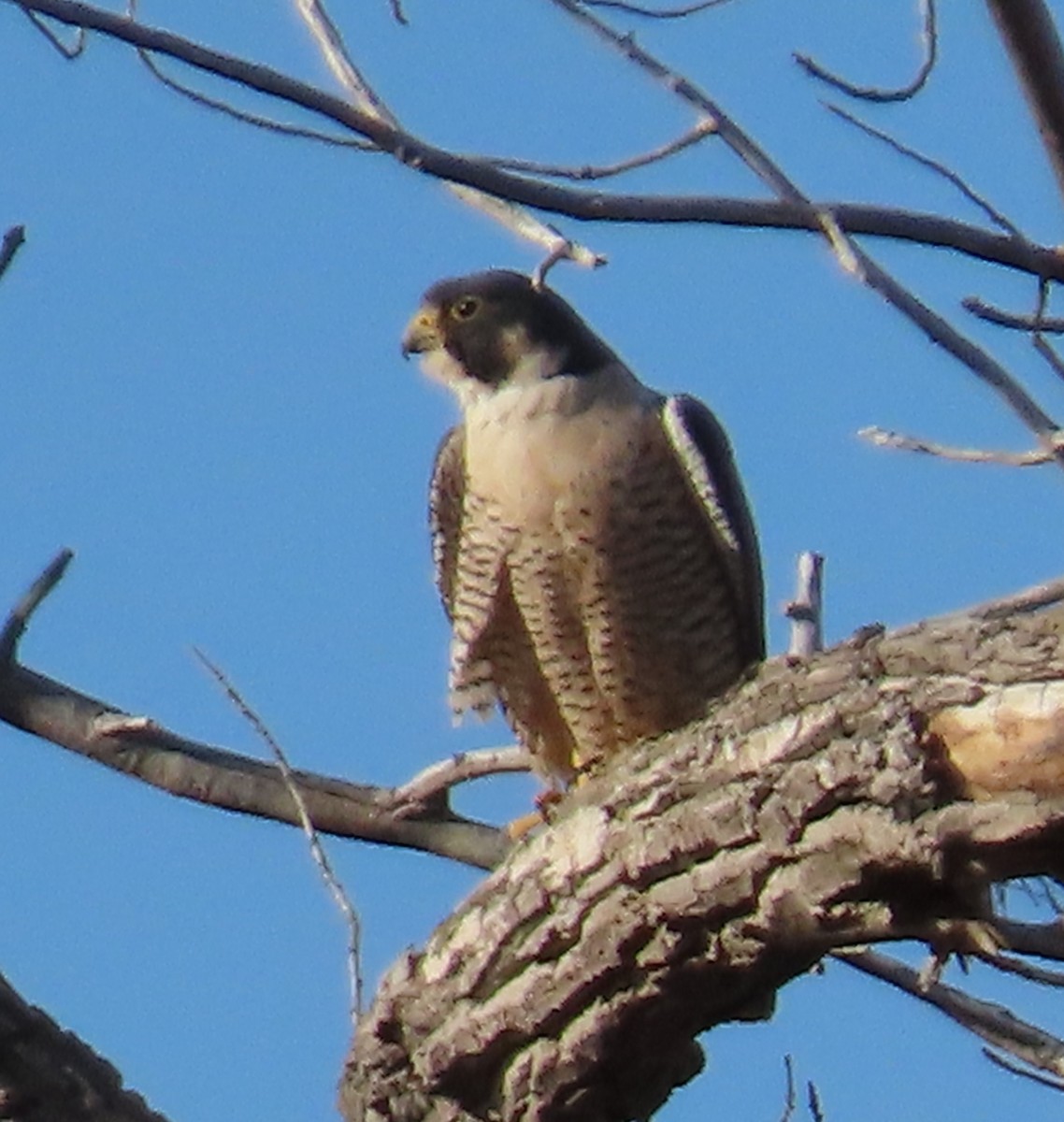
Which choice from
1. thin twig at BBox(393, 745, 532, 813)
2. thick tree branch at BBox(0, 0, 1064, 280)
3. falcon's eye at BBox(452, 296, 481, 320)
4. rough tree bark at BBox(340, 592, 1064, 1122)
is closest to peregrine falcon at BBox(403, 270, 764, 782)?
falcon's eye at BBox(452, 296, 481, 320)

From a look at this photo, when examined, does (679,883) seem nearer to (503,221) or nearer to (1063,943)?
(1063,943)

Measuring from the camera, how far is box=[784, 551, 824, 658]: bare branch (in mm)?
4195

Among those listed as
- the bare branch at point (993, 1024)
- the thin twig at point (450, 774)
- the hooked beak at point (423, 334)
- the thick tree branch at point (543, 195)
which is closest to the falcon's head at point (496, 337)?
the hooked beak at point (423, 334)

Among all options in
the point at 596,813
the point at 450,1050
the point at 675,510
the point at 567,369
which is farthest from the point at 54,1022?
the point at 567,369

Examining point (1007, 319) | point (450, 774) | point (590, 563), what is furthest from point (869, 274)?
point (590, 563)

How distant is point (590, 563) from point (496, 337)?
0.90 metres

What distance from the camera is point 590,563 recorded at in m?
5.99

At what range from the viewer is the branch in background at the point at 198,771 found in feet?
15.9

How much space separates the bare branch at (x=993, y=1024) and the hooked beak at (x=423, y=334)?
8.95ft

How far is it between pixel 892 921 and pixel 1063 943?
25.8 inches

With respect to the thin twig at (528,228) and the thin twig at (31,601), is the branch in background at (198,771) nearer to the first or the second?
the thin twig at (31,601)

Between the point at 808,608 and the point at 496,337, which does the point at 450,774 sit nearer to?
the point at 808,608

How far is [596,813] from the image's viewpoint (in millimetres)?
3594

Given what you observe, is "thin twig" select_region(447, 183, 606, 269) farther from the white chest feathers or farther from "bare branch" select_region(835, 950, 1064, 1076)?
the white chest feathers
